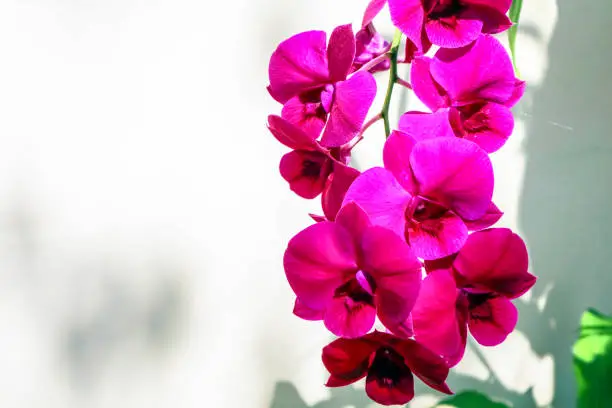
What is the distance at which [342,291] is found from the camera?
404mm

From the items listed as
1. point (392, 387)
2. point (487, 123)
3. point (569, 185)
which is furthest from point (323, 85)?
point (569, 185)

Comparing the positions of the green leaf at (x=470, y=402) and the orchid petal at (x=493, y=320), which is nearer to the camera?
the orchid petal at (x=493, y=320)

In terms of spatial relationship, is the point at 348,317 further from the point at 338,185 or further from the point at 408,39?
the point at 408,39

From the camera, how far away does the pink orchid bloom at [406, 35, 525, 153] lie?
42 centimetres

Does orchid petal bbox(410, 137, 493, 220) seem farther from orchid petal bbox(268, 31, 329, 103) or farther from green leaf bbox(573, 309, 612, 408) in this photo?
green leaf bbox(573, 309, 612, 408)

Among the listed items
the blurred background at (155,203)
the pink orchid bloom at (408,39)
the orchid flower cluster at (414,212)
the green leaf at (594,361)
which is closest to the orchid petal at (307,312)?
the orchid flower cluster at (414,212)

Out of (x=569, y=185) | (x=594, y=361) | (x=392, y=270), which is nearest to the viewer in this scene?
(x=392, y=270)

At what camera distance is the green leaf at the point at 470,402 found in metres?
0.88

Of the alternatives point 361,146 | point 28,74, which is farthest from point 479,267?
point 28,74

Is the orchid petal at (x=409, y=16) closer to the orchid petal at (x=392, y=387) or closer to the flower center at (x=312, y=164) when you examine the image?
the flower center at (x=312, y=164)

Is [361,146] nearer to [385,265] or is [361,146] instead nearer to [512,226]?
[512,226]

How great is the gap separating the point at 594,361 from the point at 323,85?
71 cm

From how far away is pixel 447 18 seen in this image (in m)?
0.41

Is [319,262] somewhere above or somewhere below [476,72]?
below
